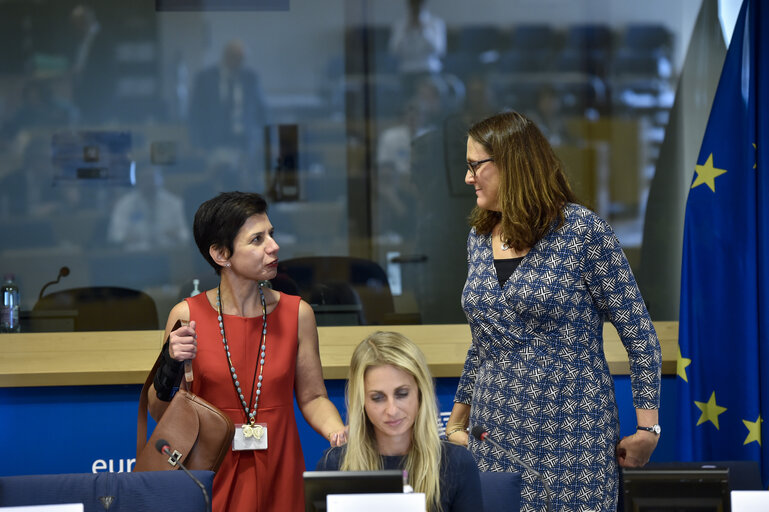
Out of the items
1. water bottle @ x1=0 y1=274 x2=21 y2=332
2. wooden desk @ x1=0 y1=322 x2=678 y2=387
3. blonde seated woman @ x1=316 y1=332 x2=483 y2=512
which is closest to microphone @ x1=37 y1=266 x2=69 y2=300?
water bottle @ x1=0 y1=274 x2=21 y2=332

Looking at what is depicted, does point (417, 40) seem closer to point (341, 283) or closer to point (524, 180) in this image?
point (341, 283)

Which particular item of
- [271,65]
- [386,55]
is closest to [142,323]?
[271,65]

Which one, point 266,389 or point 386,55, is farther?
point 386,55

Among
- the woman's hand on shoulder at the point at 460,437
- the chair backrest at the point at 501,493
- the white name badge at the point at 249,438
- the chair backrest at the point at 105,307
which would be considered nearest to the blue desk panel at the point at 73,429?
the woman's hand on shoulder at the point at 460,437

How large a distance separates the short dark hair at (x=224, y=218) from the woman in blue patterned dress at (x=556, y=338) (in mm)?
607

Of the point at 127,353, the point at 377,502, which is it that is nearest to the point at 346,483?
the point at 377,502

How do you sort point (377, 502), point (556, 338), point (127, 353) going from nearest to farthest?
point (377, 502)
point (556, 338)
point (127, 353)

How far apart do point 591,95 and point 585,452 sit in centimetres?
389

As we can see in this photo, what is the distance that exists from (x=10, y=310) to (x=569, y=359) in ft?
11.8

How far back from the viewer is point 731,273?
336 cm

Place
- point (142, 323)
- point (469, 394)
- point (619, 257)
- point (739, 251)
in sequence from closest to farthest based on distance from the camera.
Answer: point (619, 257) → point (469, 394) → point (739, 251) → point (142, 323)

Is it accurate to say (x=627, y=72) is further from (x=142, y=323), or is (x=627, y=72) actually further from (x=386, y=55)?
(x=142, y=323)

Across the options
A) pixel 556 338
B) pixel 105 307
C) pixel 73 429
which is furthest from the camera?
pixel 105 307

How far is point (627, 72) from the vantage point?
5.74 m
